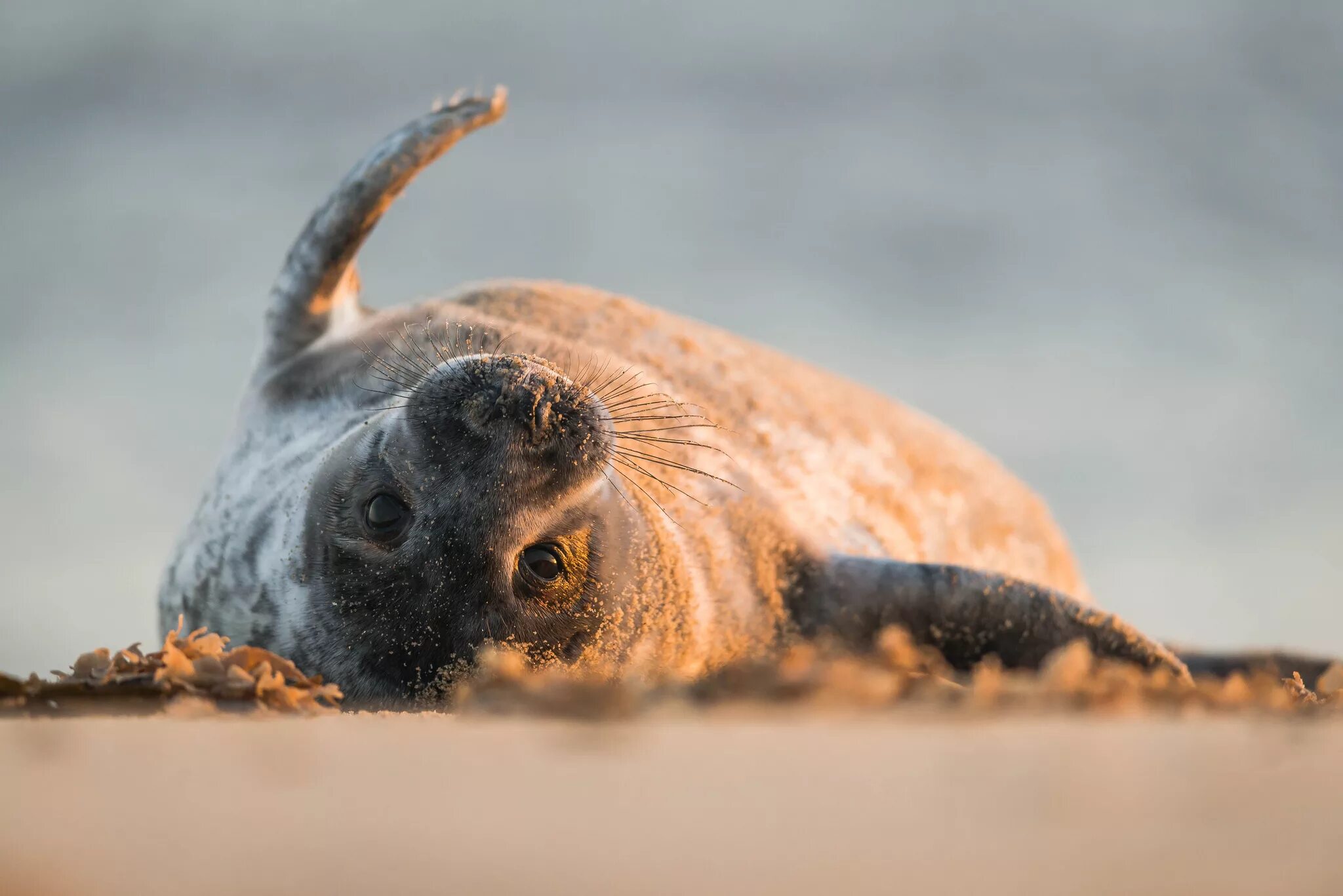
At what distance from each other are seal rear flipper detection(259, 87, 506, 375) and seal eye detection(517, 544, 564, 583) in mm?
2303

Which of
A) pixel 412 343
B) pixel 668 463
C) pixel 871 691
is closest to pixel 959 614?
pixel 668 463

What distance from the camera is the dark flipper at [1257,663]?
437 cm

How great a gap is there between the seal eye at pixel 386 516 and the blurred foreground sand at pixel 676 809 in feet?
3.11

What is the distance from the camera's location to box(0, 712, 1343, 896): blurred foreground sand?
123 centimetres

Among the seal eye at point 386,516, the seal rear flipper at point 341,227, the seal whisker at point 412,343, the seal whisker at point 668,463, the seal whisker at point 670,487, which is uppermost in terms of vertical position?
the seal rear flipper at point 341,227

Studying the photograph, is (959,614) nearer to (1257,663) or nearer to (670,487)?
(670,487)

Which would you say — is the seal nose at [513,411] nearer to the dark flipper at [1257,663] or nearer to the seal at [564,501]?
the seal at [564,501]

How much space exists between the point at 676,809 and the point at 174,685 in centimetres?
167

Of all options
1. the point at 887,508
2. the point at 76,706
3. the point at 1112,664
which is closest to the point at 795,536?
the point at 887,508

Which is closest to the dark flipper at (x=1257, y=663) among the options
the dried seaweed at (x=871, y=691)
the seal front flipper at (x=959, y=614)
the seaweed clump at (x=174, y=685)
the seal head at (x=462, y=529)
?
the seal front flipper at (x=959, y=614)

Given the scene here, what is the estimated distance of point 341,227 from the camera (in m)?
4.84

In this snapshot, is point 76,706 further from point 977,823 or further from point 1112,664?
point 1112,664

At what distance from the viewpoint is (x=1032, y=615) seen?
3871 millimetres

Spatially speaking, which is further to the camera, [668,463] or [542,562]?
[668,463]
